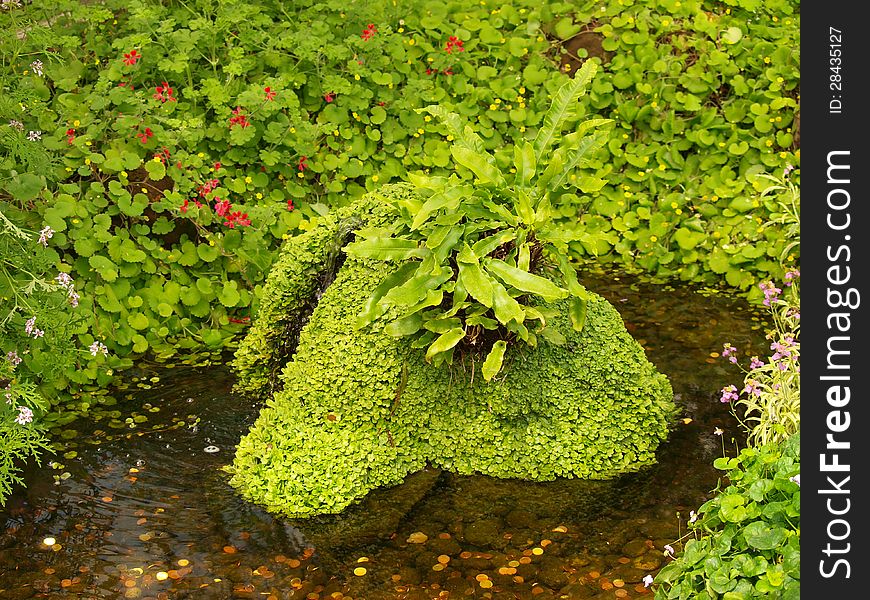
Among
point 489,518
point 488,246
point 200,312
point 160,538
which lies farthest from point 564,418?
point 200,312

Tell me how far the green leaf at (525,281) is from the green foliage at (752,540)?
3.82 ft

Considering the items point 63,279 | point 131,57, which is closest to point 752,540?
point 63,279

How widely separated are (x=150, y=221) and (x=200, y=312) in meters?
0.65

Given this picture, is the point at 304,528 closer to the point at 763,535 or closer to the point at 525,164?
the point at 525,164

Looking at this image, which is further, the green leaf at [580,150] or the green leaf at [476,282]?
the green leaf at [580,150]

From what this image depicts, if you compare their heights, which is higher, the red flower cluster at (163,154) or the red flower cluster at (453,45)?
the red flower cluster at (453,45)

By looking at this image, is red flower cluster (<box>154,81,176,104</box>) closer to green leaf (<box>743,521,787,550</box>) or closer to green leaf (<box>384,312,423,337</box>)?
green leaf (<box>384,312,423,337</box>)

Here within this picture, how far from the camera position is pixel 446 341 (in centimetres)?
428

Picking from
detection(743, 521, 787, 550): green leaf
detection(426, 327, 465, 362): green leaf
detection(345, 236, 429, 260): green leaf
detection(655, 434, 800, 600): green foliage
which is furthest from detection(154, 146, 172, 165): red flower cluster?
detection(743, 521, 787, 550): green leaf

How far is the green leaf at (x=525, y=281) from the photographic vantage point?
4.15m

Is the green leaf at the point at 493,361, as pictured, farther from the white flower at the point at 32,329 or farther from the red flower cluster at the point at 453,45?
the red flower cluster at the point at 453,45

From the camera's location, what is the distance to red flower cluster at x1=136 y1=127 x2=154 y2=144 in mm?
6055

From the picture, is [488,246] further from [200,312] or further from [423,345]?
[200,312]

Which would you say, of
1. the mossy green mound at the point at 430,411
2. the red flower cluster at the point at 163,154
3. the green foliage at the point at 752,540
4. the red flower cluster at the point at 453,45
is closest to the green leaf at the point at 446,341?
the mossy green mound at the point at 430,411
